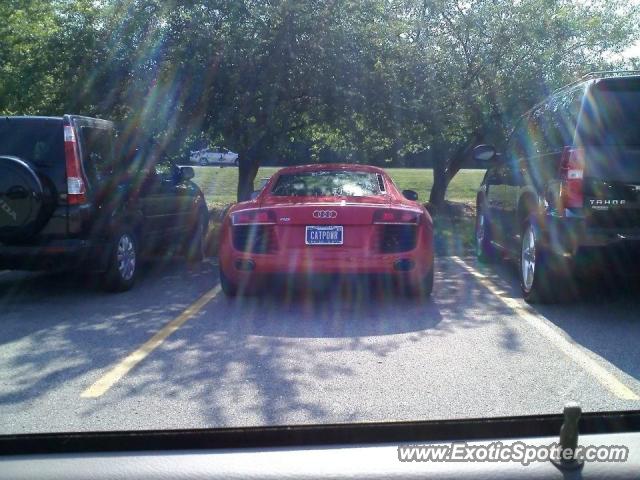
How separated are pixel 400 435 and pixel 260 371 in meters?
2.20

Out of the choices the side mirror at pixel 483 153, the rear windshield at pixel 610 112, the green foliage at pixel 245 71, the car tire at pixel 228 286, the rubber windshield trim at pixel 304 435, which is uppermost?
the green foliage at pixel 245 71

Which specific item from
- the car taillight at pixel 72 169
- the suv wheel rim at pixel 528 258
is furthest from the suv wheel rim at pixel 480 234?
the car taillight at pixel 72 169

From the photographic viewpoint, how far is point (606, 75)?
22.5 feet

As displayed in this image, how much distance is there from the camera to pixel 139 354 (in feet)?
18.7

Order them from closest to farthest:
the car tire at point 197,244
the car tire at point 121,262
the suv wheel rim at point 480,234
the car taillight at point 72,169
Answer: the car taillight at point 72,169
the car tire at point 121,262
the suv wheel rim at point 480,234
the car tire at point 197,244

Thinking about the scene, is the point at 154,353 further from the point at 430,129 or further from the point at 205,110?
the point at 430,129

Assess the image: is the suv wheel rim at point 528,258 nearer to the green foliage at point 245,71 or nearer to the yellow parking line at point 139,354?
the yellow parking line at point 139,354

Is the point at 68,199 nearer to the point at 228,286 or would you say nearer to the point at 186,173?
the point at 228,286

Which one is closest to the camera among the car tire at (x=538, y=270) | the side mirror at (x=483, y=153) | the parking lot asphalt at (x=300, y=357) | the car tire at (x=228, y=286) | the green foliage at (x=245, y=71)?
the parking lot asphalt at (x=300, y=357)

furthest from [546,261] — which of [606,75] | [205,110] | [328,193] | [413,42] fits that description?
[413,42]

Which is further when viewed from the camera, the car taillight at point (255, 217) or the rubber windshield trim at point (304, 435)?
the car taillight at point (255, 217)

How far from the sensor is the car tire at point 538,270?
688 cm

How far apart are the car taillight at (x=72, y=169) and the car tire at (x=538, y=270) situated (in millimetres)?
4428

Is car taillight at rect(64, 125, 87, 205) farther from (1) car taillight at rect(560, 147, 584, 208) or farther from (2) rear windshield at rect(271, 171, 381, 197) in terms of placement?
(1) car taillight at rect(560, 147, 584, 208)
